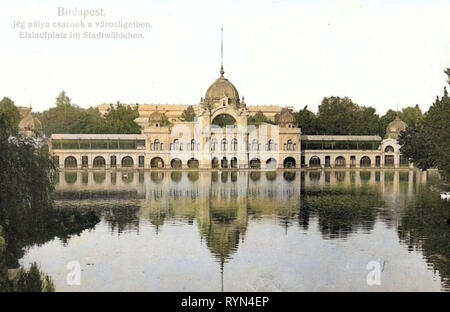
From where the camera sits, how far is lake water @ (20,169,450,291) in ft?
62.2

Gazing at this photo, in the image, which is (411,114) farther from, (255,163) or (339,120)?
(255,163)

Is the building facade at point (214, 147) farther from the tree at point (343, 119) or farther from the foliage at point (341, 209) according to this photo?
the foliage at point (341, 209)

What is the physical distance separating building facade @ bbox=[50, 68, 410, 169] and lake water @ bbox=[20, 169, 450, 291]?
31.3m

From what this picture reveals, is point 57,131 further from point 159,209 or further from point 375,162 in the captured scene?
point 159,209

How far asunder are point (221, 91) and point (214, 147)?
28.2ft

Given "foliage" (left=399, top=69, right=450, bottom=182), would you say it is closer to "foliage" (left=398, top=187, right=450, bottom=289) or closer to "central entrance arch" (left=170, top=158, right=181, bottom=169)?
"foliage" (left=398, top=187, right=450, bottom=289)

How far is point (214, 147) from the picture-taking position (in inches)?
2990

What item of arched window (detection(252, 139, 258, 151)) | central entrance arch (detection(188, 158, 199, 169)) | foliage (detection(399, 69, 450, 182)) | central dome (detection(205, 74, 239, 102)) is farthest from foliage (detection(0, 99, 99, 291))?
central dome (detection(205, 74, 239, 102))

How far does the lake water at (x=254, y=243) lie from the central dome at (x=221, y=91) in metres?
37.0

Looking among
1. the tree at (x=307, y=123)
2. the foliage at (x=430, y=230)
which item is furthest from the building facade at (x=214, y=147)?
the foliage at (x=430, y=230)
